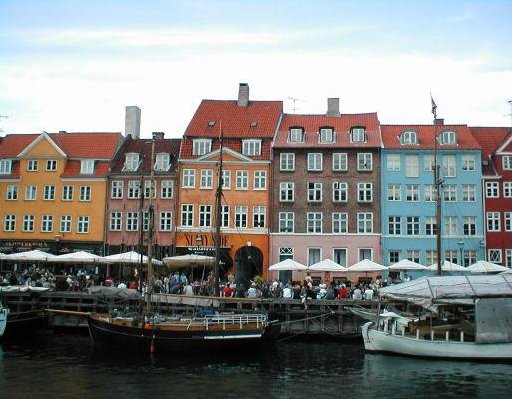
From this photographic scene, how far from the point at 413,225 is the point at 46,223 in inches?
1253

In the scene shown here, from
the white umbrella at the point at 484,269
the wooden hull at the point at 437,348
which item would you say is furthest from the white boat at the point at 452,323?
the white umbrella at the point at 484,269

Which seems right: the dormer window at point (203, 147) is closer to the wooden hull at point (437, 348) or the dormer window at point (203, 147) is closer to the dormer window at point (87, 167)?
the dormer window at point (87, 167)

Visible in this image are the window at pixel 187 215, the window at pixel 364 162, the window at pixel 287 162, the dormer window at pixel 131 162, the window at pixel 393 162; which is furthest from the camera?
the dormer window at pixel 131 162

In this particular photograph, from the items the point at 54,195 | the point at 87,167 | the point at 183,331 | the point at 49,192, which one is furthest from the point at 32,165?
the point at 183,331

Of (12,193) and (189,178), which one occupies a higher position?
(189,178)

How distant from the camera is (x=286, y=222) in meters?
53.8

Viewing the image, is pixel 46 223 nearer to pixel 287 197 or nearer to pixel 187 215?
pixel 187 215

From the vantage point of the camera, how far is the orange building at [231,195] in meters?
53.2

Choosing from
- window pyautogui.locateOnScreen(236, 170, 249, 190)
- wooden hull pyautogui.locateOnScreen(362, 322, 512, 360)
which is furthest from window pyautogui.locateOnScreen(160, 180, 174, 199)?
wooden hull pyautogui.locateOnScreen(362, 322, 512, 360)

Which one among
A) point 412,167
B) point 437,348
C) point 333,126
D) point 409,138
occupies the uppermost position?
point 333,126

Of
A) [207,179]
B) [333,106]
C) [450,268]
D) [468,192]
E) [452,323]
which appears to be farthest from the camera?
[333,106]

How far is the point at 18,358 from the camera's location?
95.5 ft

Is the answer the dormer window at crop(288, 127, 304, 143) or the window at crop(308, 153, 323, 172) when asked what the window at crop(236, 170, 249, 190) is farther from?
the window at crop(308, 153, 323, 172)

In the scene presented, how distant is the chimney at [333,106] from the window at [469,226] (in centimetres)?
1512
